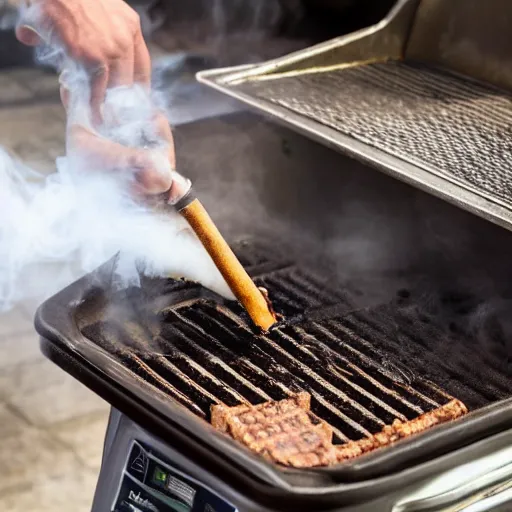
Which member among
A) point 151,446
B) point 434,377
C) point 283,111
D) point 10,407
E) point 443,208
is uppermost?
point 283,111

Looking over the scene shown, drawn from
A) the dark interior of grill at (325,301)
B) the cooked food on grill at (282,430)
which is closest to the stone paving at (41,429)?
the dark interior of grill at (325,301)

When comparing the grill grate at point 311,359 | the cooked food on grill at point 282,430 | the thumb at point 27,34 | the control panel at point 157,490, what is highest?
the thumb at point 27,34

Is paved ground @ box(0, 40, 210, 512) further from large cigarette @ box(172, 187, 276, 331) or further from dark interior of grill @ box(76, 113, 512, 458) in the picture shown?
large cigarette @ box(172, 187, 276, 331)

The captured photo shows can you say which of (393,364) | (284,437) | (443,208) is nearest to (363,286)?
(443,208)

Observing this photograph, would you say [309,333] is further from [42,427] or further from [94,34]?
[42,427]

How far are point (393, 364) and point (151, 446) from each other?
21.9 inches

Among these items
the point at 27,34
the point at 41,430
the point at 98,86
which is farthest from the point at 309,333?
the point at 41,430

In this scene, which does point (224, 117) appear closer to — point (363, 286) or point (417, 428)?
point (363, 286)

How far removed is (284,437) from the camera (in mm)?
1482

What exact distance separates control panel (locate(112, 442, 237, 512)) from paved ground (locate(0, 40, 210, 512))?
40.9 inches

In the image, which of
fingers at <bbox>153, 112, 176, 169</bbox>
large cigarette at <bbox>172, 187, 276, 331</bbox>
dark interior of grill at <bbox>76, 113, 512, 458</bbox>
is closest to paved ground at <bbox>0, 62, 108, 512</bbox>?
dark interior of grill at <bbox>76, 113, 512, 458</bbox>

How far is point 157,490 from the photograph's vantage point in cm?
160

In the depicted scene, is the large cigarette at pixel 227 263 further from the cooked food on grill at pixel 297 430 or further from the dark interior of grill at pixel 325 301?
the cooked food on grill at pixel 297 430

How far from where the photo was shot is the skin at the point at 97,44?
178 centimetres
